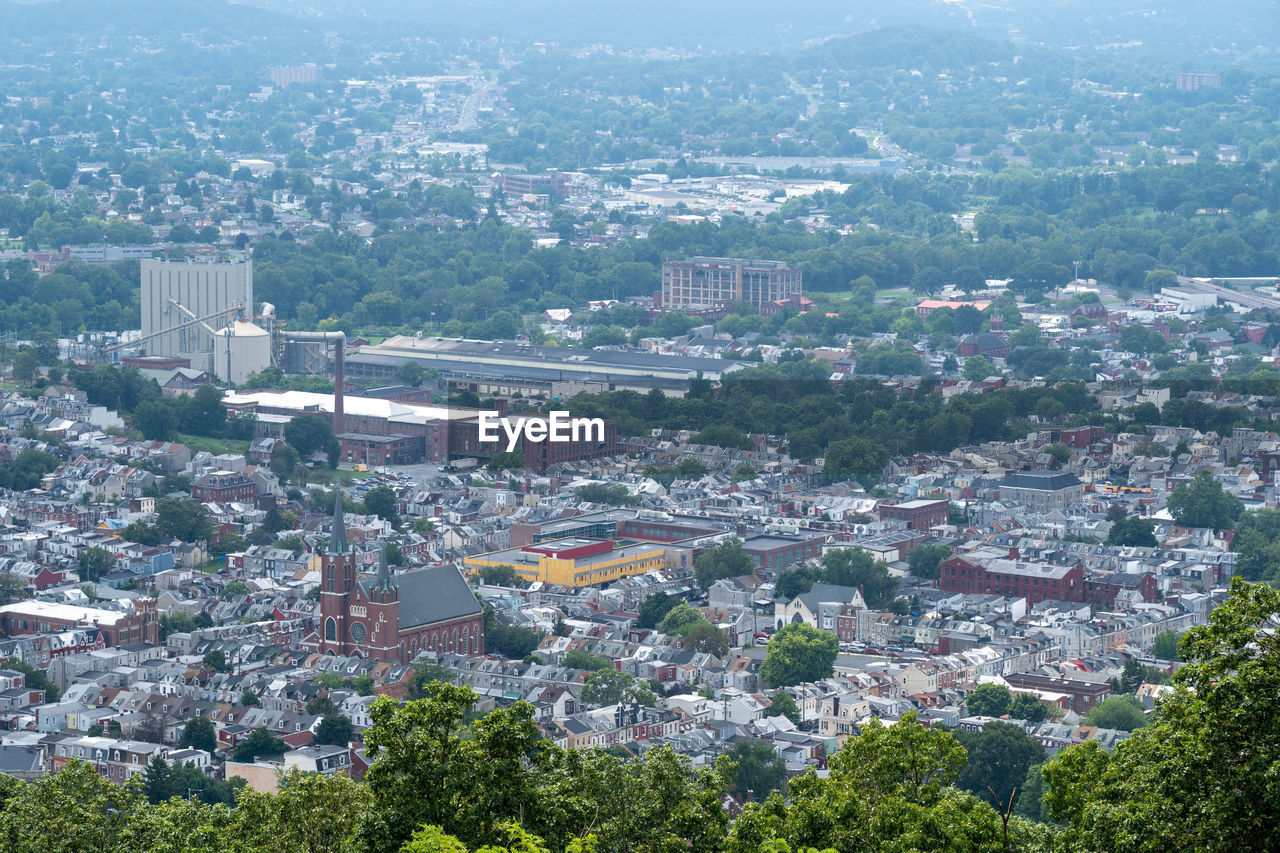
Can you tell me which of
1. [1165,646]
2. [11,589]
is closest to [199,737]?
[11,589]

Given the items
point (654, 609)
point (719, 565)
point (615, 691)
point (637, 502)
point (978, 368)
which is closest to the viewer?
point (615, 691)

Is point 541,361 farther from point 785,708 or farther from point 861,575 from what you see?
point 785,708

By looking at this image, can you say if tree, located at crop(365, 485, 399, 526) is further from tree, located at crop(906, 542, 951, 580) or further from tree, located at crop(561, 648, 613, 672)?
tree, located at crop(561, 648, 613, 672)

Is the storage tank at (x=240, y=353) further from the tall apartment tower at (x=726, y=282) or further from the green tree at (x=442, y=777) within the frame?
the green tree at (x=442, y=777)

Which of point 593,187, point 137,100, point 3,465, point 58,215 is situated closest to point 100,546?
point 3,465

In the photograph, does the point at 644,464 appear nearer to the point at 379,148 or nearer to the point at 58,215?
the point at 58,215

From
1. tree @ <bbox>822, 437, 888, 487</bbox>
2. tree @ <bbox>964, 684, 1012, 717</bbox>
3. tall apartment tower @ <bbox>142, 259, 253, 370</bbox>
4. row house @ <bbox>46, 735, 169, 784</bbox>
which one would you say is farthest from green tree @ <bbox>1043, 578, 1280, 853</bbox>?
tall apartment tower @ <bbox>142, 259, 253, 370</bbox>
